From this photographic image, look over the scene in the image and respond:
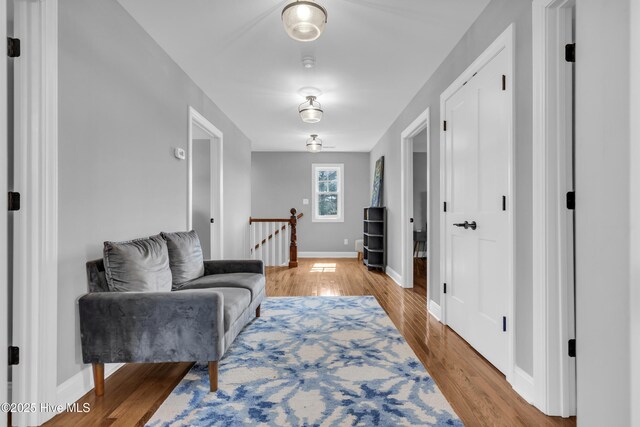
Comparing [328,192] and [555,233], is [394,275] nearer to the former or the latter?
[328,192]

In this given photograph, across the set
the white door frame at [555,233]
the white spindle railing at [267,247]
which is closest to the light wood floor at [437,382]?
the white door frame at [555,233]

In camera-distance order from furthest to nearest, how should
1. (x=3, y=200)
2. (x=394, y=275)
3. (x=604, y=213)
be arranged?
1. (x=394, y=275)
2. (x=3, y=200)
3. (x=604, y=213)

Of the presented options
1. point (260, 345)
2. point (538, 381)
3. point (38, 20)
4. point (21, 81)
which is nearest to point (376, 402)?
point (538, 381)

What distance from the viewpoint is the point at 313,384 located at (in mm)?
2018

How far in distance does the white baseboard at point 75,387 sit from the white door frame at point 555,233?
2433 mm

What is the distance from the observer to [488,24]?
2.36m

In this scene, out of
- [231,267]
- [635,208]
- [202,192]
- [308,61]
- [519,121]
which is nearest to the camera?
[635,208]

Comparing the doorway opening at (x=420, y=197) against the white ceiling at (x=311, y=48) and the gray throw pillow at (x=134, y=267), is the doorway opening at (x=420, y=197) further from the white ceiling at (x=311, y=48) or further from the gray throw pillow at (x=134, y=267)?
the gray throw pillow at (x=134, y=267)

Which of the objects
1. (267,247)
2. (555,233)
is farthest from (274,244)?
(555,233)

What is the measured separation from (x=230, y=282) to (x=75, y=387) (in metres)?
1.19

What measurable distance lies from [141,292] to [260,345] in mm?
1040

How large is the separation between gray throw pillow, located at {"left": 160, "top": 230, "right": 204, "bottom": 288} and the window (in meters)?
5.14

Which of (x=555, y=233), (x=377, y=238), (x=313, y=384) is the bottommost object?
(x=313, y=384)

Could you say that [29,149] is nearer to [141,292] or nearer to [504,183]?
[141,292]
